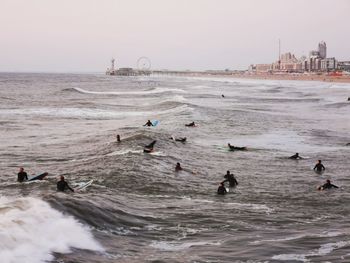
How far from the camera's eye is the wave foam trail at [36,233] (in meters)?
12.8

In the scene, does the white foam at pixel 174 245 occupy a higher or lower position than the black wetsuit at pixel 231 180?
lower

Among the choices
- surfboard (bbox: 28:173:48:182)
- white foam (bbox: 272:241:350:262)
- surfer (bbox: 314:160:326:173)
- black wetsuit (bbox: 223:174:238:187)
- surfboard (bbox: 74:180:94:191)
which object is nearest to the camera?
white foam (bbox: 272:241:350:262)

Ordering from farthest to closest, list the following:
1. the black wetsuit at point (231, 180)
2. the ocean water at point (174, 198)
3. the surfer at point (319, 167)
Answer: the surfer at point (319, 167) < the black wetsuit at point (231, 180) < the ocean water at point (174, 198)

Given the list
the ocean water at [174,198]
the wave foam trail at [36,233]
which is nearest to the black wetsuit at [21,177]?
the ocean water at [174,198]

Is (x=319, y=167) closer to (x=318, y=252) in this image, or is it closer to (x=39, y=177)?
(x=318, y=252)

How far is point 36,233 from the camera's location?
14055 mm

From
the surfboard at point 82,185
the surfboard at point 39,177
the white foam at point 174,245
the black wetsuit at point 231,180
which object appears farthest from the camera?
the surfboard at point 39,177

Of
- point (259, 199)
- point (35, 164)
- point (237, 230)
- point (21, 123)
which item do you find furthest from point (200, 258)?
point (21, 123)

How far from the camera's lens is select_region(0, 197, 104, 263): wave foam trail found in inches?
502

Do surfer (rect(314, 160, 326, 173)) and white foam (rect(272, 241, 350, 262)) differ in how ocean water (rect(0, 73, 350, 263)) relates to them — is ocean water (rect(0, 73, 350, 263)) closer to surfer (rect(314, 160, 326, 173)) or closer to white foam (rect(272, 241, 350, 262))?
white foam (rect(272, 241, 350, 262))

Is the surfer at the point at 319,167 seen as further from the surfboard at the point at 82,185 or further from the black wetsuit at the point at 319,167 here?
the surfboard at the point at 82,185

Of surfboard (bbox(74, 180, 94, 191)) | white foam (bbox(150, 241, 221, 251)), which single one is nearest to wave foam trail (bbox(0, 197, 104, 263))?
white foam (bbox(150, 241, 221, 251))

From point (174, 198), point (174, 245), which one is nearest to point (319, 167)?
point (174, 198)

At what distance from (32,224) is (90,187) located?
746 cm
